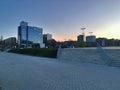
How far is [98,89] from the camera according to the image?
7.12 m

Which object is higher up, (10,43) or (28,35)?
(28,35)

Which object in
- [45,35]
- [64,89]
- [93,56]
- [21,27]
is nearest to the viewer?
[64,89]

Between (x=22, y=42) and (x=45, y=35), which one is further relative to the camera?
(x=45, y=35)

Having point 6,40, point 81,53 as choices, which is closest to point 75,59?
point 81,53

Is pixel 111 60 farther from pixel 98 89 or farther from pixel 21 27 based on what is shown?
pixel 21 27

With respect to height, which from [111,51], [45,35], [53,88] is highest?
[45,35]

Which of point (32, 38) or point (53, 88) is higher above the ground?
point (32, 38)

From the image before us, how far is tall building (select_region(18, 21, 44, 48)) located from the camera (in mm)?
79031

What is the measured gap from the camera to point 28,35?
80750 mm

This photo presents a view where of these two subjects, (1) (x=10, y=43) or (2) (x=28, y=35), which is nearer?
(2) (x=28, y=35)

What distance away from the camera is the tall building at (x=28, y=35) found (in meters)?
79.0

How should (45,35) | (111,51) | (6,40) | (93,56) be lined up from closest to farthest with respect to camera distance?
(111,51) < (93,56) < (45,35) < (6,40)

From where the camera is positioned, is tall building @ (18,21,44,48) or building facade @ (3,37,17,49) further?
building facade @ (3,37,17,49)

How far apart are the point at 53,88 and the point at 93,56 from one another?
12.3 metres
